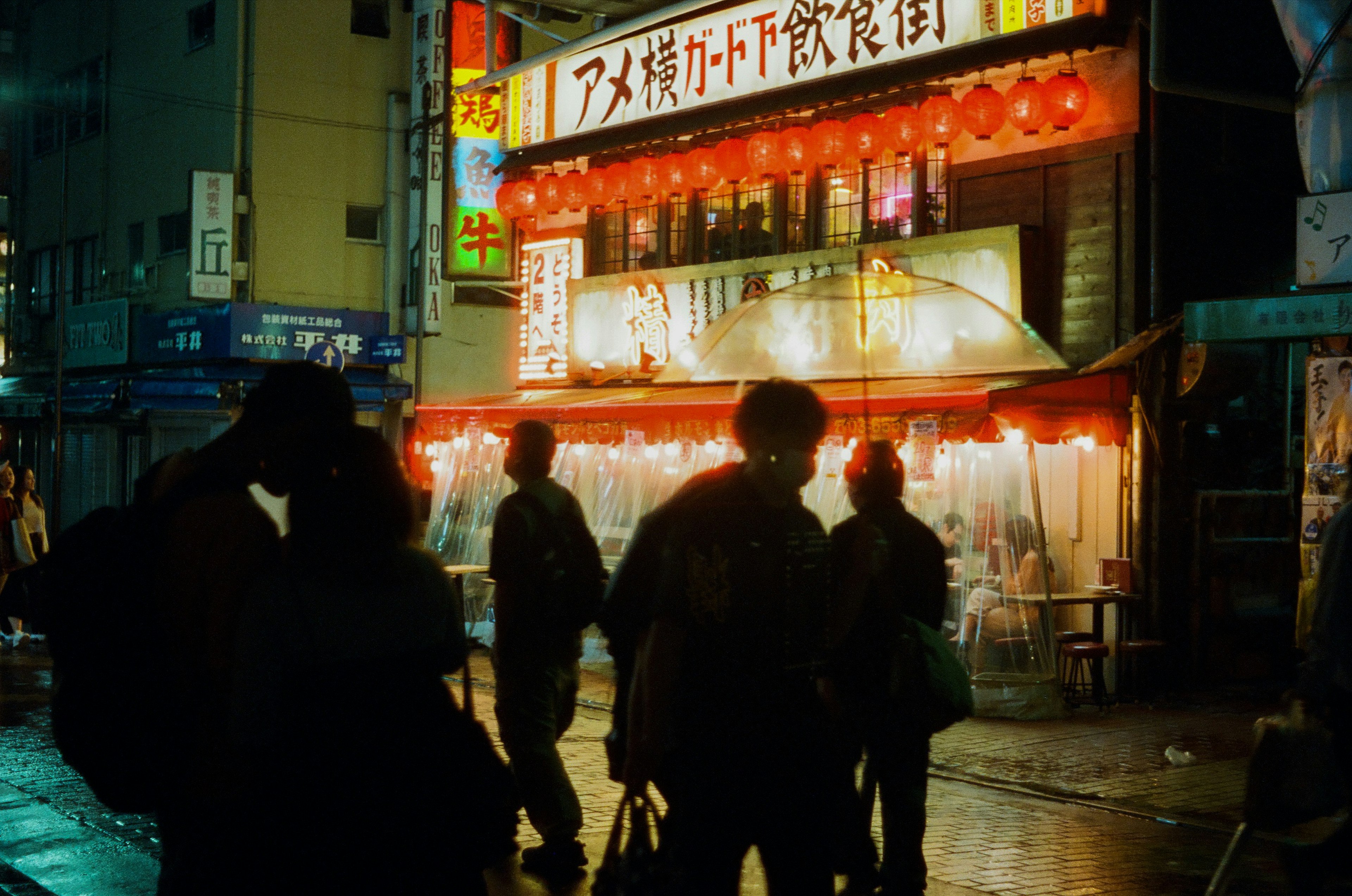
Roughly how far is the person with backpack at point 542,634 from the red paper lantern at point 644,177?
10.2 meters

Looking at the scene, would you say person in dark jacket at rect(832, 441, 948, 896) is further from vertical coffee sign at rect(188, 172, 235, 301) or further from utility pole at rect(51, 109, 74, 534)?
utility pole at rect(51, 109, 74, 534)

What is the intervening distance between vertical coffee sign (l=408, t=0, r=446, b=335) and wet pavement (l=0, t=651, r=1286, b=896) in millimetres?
14316

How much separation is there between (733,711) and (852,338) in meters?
8.53

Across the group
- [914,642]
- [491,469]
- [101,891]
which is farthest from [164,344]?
[914,642]

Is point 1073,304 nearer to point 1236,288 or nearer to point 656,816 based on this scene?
point 1236,288

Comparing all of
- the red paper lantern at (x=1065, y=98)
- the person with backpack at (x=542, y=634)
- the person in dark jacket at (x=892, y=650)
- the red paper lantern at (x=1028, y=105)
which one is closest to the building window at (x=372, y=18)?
the red paper lantern at (x=1028, y=105)

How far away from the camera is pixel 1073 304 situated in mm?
12844

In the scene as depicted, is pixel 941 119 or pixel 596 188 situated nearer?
pixel 941 119

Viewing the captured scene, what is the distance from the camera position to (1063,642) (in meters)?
12.1

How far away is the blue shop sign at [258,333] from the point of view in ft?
84.4

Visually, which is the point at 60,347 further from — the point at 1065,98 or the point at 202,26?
the point at 1065,98

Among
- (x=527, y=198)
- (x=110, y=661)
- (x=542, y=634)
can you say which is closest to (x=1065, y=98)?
(x=527, y=198)

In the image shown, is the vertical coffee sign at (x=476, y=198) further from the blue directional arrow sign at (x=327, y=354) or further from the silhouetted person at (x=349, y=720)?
the silhouetted person at (x=349, y=720)

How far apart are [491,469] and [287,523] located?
507 inches
